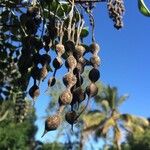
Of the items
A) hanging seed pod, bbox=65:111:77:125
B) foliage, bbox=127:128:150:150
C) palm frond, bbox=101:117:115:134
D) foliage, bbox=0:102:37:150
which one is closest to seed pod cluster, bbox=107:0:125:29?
hanging seed pod, bbox=65:111:77:125

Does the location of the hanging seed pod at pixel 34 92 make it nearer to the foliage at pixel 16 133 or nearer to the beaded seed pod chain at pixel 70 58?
the beaded seed pod chain at pixel 70 58

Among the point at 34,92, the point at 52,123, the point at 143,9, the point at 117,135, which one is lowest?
the point at 52,123

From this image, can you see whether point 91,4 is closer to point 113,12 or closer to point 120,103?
point 113,12

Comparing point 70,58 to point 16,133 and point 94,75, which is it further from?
point 16,133

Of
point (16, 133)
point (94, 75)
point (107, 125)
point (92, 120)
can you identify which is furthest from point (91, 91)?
point (92, 120)

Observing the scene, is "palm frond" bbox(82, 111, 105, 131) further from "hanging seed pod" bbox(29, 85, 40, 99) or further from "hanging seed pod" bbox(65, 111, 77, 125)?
"hanging seed pod" bbox(65, 111, 77, 125)

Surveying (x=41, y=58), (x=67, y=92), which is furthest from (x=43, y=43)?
(x=67, y=92)
